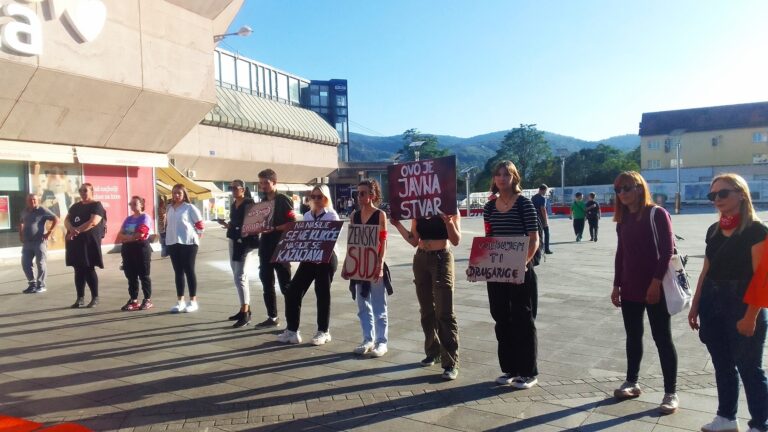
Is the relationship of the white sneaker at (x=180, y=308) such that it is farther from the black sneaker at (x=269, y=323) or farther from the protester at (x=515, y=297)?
the protester at (x=515, y=297)

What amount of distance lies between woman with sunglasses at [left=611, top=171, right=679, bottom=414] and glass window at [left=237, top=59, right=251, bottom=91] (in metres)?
46.1

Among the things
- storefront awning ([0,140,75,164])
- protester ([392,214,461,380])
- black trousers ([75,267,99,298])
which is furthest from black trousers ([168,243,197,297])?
storefront awning ([0,140,75,164])

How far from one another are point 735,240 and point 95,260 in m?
8.64

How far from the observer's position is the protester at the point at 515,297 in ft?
15.8

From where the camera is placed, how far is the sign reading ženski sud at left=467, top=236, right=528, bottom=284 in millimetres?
4711

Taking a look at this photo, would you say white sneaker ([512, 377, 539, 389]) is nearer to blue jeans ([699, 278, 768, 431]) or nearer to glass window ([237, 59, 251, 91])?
blue jeans ([699, 278, 768, 431])

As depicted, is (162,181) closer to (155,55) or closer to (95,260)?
(155,55)

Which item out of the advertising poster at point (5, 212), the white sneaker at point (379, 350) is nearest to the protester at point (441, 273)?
the white sneaker at point (379, 350)

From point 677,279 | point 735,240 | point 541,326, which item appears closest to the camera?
point 735,240

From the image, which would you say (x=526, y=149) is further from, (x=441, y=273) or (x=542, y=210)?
(x=441, y=273)

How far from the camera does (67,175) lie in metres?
19.4

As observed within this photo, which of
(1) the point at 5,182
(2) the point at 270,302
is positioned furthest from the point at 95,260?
(1) the point at 5,182

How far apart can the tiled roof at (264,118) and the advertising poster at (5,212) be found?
61.6ft

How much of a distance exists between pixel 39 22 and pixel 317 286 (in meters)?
13.8
